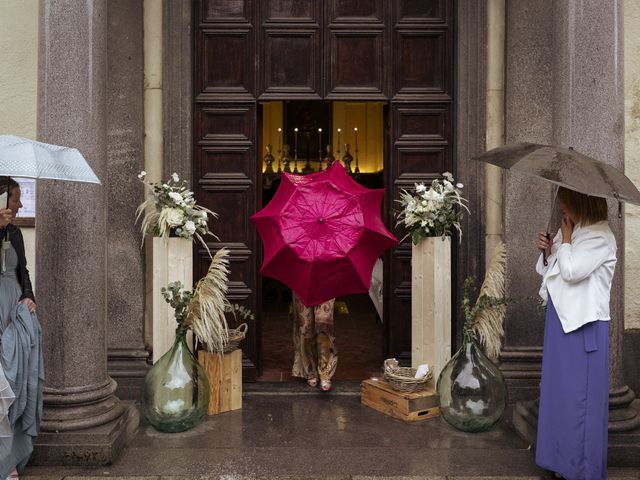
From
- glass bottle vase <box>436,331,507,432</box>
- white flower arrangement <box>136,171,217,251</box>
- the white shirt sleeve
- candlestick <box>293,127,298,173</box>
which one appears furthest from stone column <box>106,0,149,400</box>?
candlestick <box>293,127,298,173</box>

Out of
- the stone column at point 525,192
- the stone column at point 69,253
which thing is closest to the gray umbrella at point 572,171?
the stone column at point 525,192

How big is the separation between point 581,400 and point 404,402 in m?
2.04

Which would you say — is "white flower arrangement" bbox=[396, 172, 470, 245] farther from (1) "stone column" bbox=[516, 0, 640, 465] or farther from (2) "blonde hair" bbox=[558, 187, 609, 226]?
(2) "blonde hair" bbox=[558, 187, 609, 226]

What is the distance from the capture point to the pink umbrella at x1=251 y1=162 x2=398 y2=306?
645cm

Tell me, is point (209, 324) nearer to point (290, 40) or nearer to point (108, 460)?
point (108, 460)

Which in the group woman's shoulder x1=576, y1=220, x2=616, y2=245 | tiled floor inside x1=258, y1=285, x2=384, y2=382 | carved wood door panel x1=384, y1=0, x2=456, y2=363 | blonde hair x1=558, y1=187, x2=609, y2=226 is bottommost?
tiled floor inside x1=258, y1=285, x2=384, y2=382

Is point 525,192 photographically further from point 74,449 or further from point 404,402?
point 74,449

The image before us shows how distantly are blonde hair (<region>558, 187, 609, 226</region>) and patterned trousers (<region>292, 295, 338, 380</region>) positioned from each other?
3.02m

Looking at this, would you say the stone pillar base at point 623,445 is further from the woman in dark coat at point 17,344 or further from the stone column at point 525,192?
the woman in dark coat at point 17,344

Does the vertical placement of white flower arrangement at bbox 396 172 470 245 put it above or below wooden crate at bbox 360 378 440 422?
above

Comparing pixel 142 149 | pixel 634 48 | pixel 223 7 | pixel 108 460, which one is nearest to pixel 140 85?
pixel 142 149

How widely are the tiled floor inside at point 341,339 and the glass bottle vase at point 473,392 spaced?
6.03 feet

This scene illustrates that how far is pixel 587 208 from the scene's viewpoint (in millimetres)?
4941

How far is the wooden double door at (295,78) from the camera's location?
780 cm
